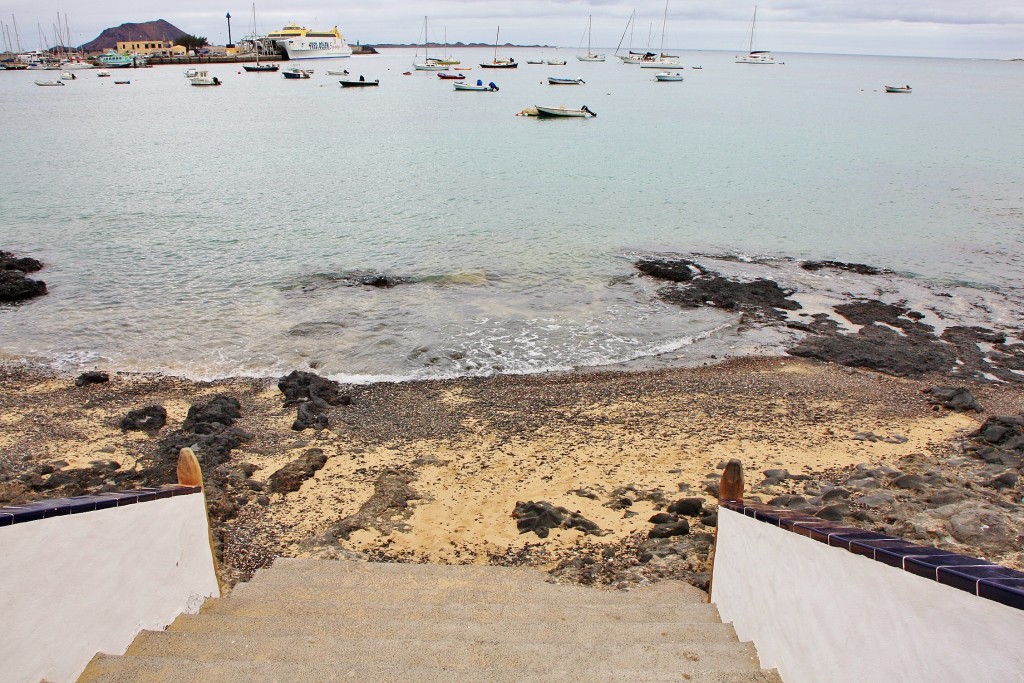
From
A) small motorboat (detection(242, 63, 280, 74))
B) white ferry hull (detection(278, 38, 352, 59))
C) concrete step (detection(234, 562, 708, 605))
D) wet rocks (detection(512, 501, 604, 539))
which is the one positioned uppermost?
white ferry hull (detection(278, 38, 352, 59))

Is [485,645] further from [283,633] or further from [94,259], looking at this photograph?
[94,259]

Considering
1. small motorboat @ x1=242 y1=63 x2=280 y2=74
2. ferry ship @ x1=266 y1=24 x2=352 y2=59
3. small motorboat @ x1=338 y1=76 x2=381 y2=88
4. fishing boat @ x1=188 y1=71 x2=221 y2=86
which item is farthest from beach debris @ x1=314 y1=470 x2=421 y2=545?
ferry ship @ x1=266 y1=24 x2=352 y2=59

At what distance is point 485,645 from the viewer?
185 inches

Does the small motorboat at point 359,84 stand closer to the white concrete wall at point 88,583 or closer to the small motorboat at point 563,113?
the small motorboat at point 563,113

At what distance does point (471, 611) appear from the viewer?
5723mm

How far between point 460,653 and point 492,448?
22.6 feet

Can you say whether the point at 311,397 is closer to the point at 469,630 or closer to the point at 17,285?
the point at 469,630

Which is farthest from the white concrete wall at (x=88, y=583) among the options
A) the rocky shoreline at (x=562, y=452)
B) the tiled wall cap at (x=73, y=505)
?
the rocky shoreline at (x=562, y=452)

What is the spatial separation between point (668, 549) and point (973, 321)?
16.4 meters

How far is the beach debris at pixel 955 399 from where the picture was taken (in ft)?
43.1

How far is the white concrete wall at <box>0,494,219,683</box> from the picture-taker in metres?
4.03

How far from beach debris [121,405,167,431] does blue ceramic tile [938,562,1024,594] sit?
1205 centimetres

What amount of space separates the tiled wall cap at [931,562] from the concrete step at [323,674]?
929 millimetres

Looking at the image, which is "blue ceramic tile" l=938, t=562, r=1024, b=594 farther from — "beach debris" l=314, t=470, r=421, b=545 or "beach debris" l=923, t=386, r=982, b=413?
"beach debris" l=923, t=386, r=982, b=413
